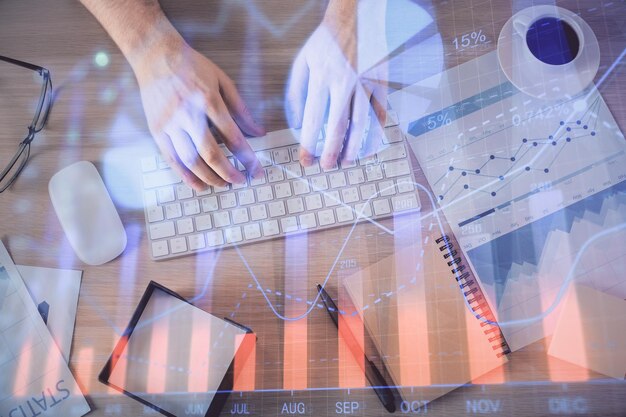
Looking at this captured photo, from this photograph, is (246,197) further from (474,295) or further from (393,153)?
(474,295)

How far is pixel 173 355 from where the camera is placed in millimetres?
664

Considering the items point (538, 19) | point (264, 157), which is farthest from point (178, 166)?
point (538, 19)

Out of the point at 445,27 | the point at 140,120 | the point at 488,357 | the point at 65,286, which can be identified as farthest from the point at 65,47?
the point at 488,357

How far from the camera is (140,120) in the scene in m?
0.76

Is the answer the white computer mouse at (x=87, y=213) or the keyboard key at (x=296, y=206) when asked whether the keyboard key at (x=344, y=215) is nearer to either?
the keyboard key at (x=296, y=206)

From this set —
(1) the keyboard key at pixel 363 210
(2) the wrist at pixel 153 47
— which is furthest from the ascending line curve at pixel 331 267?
(2) the wrist at pixel 153 47

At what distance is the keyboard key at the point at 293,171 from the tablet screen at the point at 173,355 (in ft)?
0.74

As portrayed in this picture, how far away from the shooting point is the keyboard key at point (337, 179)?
708mm

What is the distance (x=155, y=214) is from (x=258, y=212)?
15cm

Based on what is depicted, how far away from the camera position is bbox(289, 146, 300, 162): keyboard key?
718 millimetres

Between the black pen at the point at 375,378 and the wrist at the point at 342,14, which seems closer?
the black pen at the point at 375,378

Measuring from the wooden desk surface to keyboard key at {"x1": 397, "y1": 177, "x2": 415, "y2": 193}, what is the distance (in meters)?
0.02

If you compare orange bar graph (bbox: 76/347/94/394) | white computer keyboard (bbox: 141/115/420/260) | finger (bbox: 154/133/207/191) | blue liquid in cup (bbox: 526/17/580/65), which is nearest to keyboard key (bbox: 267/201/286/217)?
white computer keyboard (bbox: 141/115/420/260)

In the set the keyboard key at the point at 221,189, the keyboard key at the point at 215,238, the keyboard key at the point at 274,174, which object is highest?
the keyboard key at the point at 274,174
